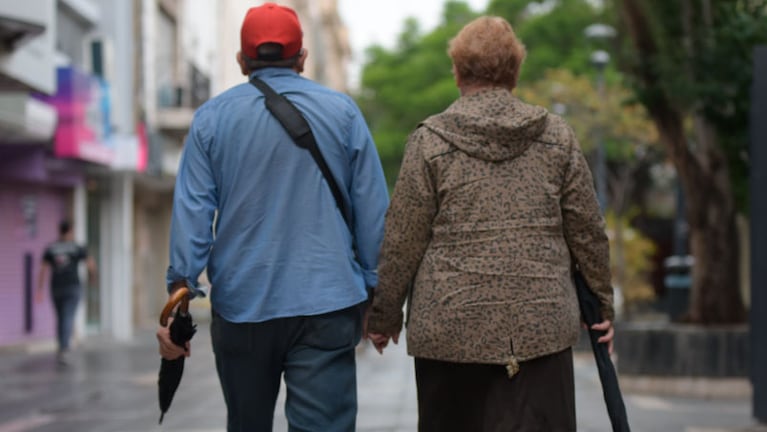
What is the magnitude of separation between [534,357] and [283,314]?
80cm

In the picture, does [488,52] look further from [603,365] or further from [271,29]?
[603,365]

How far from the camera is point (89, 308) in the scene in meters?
22.3

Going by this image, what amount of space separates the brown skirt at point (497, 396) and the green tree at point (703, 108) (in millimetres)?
7286

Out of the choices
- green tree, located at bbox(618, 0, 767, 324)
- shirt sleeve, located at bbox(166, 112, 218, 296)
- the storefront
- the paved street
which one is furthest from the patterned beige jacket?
the storefront

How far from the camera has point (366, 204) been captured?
4.14 metres

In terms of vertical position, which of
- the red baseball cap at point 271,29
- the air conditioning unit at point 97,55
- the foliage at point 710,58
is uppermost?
the air conditioning unit at point 97,55

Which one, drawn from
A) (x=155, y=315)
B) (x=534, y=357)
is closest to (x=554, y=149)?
(x=534, y=357)

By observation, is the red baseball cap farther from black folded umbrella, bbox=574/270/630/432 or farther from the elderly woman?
black folded umbrella, bbox=574/270/630/432

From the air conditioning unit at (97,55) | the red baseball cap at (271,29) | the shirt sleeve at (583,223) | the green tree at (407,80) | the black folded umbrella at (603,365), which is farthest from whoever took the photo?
the green tree at (407,80)

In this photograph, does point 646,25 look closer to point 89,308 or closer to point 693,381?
point 693,381

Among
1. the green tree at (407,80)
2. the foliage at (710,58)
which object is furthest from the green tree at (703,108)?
the green tree at (407,80)

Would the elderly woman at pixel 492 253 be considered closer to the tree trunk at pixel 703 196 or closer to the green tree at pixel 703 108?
the green tree at pixel 703 108

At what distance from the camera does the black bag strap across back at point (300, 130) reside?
4055 millimetres

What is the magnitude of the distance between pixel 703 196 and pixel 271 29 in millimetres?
8462
